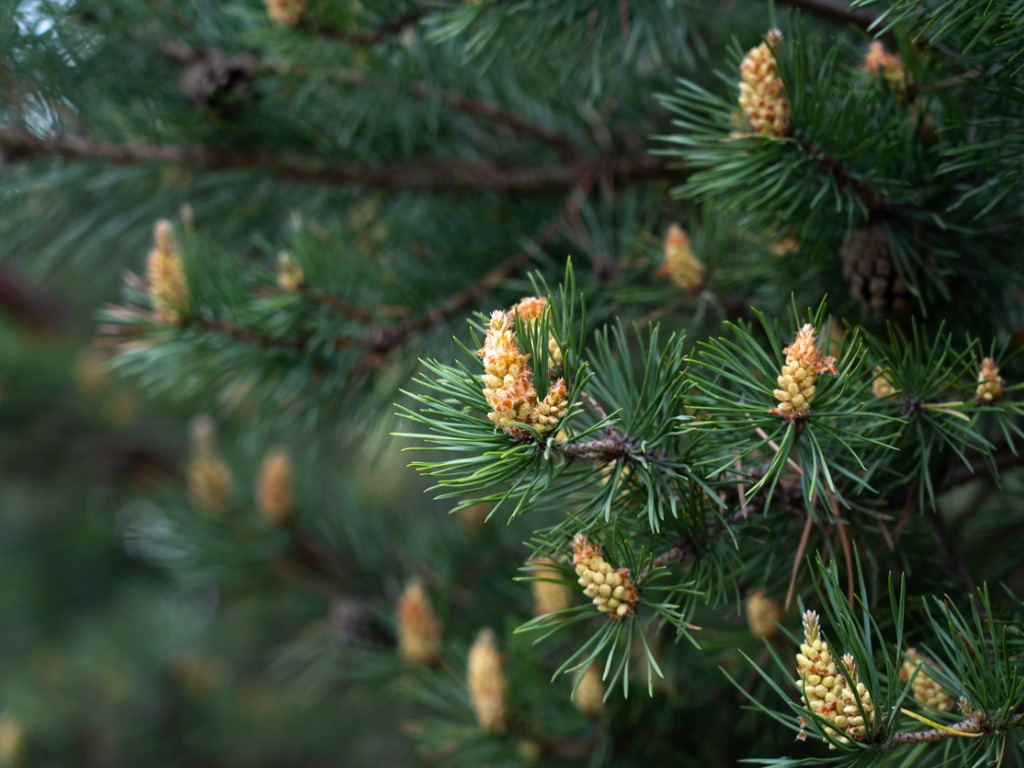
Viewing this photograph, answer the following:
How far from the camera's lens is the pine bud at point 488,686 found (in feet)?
2.33

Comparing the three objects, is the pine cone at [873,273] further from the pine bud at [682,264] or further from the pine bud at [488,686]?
the pine bud at [488,686]

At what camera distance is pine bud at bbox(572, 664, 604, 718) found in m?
0.71

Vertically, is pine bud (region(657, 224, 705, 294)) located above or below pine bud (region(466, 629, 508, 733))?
above

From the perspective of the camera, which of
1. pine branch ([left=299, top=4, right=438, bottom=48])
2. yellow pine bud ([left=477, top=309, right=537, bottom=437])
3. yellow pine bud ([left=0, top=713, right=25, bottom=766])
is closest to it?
yellow pine bud ([left=477, top=309, right=537, bottom=437])

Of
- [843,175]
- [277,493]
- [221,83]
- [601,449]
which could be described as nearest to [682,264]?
[843,175]

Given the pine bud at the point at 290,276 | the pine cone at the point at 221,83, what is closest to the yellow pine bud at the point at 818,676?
the pine bud at the point at 290,276

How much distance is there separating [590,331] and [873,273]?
254 millimetres

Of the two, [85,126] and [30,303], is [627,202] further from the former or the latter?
[30,303]

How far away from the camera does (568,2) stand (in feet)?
2.22

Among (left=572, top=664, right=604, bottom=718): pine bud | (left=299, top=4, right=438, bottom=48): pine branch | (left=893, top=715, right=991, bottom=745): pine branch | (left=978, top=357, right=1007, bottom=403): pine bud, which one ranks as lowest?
(left=572, top=664, right=604, bottom=718): pine bud

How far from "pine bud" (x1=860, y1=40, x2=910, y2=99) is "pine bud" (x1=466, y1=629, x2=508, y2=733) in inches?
19.2

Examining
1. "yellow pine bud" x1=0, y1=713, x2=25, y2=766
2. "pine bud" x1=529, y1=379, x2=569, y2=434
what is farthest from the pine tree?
"yellow pine bud" x1=0, y1=713, x2=25, y2=766

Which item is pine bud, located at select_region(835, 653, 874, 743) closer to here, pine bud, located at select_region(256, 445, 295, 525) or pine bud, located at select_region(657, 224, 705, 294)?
pine bud, located at select_region(657, 224, 705, 294)

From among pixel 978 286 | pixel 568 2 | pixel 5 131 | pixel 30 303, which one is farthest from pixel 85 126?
pixel 30 303
